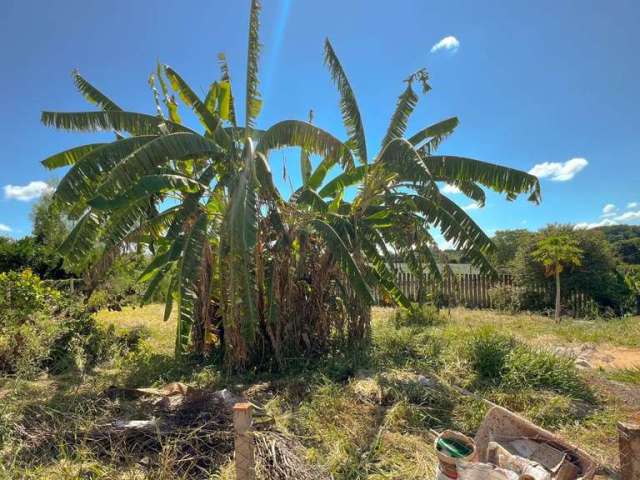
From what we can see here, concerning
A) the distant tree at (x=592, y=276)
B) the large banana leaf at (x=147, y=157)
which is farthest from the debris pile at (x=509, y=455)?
the distant tree at (x=592, y=276)

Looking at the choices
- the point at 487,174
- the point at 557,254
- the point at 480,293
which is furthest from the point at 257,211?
the point at 480,293

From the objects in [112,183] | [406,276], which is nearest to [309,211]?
[112,183]

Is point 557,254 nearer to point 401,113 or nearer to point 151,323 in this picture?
point 401,113

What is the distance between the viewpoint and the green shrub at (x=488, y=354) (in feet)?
16.5

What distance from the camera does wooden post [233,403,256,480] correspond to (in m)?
2.32

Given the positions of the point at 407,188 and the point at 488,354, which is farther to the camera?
the point at 407,188

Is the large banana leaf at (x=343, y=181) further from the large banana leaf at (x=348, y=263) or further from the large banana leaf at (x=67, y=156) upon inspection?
the large banana leaf at (x=67, y=156)

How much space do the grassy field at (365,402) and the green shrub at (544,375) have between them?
0.05 feet

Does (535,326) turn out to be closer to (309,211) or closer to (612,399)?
(612,399)

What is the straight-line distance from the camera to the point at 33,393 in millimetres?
4852

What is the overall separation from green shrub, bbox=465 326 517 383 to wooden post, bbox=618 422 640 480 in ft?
8.40

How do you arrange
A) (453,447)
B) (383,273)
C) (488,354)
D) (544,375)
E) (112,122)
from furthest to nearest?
(383,273) → (112,122) → (488,354) → (544,375) → (453,447)

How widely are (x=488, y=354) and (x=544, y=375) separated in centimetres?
70

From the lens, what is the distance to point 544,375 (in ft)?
15.7
